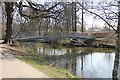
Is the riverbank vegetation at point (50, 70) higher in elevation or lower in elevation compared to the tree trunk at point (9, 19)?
lower

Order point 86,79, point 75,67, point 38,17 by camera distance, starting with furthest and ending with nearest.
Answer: point 38,17 < point 75,67 < point 86,79

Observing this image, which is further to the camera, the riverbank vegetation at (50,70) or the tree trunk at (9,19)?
the tree trunk at (9,19)

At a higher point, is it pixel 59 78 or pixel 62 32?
pixel 62 32

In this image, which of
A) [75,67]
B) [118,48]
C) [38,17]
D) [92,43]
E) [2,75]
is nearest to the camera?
[2,75]

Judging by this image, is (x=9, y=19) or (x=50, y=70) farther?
(x=9, y=19)

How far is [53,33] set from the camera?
17750 millimetres

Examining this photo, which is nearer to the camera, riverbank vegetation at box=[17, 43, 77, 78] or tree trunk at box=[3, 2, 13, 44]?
riverbank vegetation at box=[17, 43, 77, 78]

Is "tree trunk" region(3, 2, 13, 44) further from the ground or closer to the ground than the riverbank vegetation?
further from the ground

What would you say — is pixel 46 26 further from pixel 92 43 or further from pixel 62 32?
pixel 92 43

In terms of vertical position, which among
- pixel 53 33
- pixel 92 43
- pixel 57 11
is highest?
pixel 57 11

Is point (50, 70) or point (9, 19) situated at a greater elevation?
point (9, 19)

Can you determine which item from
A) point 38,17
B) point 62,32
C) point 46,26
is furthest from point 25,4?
point 62,32

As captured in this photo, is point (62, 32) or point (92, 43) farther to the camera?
point (92, 43)

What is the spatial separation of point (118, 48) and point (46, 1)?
911 cm
